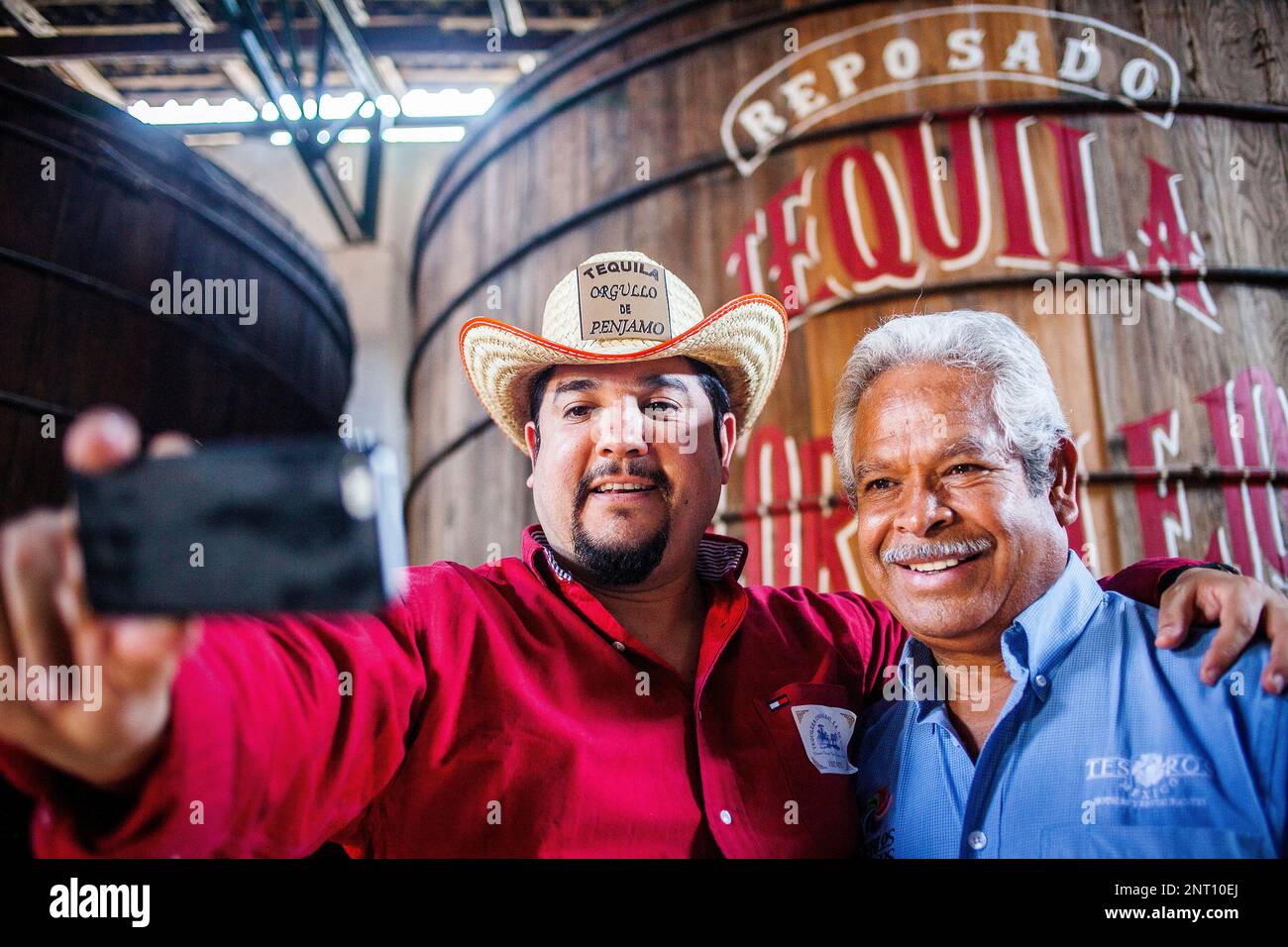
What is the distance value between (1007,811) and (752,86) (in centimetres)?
296

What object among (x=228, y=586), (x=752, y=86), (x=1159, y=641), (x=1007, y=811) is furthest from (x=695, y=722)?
(x=752, y=86)

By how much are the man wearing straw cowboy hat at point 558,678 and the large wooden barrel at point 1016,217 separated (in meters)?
1.39

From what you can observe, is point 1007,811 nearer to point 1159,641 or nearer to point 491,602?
point 1159,641

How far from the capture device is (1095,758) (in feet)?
5.55

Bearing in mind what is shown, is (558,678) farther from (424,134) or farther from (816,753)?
(424,134)

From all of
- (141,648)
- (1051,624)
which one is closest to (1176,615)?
(1051,624)

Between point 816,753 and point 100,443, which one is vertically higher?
point 100,443

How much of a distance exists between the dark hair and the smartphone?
2.97ft

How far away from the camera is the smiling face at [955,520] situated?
1.83 meters

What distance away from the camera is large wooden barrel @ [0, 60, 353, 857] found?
381 cm

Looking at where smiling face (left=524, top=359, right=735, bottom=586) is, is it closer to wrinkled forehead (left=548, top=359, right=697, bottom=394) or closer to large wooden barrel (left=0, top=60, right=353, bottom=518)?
wrinkled forehead (left=548, top=359, right=697, bottom=394)

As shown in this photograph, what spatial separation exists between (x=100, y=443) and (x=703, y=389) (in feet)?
4.20

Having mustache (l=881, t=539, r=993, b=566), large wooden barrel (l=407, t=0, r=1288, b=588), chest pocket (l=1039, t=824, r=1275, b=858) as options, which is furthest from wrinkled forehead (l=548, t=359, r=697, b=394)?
large wooden barrel (l=407, t=0, r=1288, b=588)

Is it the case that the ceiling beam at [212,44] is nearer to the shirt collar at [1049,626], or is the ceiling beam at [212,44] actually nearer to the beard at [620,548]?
the beard at [620,548]
